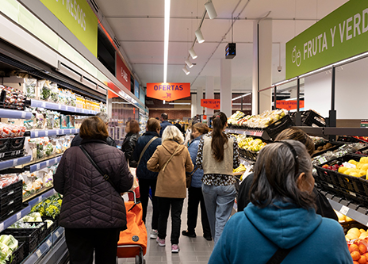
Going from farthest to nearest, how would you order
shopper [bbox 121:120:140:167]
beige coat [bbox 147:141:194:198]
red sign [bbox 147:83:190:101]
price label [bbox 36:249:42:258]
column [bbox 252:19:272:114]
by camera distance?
1. red sign [bbox 147:83:190:101]
2. column [bbox 252:19:272:114]
3. shopper [bbox 121:120:140:167]
4. beige coat [bbox 147:141:194:198]
5. price label [bbox 36:249:42:258]

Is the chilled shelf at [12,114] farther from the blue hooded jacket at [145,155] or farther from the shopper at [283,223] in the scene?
the blue hooded jacket at [145,155]

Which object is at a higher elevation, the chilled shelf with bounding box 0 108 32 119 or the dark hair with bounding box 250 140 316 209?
the chilled shelf with bounding box 0 108 32 119

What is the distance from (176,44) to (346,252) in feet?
32.6

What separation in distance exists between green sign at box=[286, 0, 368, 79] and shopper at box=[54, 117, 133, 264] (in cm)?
245

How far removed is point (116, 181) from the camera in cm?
237

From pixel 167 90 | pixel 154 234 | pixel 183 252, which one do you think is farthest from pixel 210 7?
pixel 167 90

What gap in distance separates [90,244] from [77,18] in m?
3.09

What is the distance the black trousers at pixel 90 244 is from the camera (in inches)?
90.5

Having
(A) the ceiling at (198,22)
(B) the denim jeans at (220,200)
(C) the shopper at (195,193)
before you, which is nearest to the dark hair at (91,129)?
(B) the denim jeans at (220,200)

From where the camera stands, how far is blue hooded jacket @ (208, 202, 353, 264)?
0.98 m

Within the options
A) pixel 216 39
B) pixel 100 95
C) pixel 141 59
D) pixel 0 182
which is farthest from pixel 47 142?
pixel 141 59

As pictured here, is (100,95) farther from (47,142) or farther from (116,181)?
(116,181)

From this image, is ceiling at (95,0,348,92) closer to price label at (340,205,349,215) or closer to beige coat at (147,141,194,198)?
beige coat at (147,141,194,198)

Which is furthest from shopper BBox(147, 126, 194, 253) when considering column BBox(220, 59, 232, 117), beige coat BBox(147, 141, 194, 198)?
column BBox(220, 59, 232, 117)
